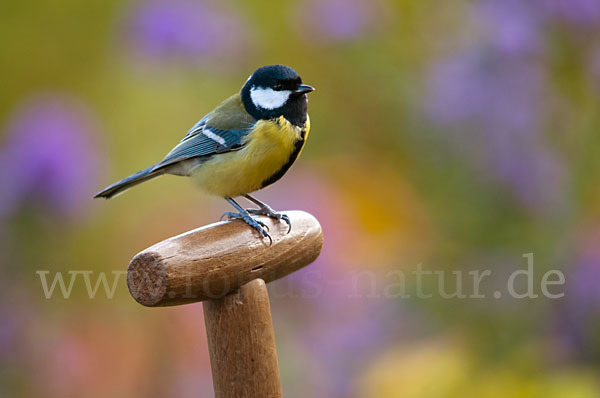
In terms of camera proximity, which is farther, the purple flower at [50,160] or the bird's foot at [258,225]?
the purple flower at [50,160]

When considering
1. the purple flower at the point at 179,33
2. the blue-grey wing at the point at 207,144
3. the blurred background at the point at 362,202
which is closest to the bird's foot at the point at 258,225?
the blue-grey wing at the point at 207,144

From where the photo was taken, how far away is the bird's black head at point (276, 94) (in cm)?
102

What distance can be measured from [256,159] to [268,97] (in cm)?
10

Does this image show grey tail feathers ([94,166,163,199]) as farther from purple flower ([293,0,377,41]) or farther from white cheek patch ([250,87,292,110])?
purple flower ([293,0,377,41])

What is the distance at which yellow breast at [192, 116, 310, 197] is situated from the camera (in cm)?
102

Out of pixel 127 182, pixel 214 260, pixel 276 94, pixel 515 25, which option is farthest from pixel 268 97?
pixel 515 25

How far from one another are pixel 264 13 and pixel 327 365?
1.36 metres

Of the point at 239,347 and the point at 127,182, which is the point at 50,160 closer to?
the point at 127,182

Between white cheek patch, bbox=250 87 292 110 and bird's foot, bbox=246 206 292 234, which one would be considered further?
white cheek patch, bbox=250 87 292 110

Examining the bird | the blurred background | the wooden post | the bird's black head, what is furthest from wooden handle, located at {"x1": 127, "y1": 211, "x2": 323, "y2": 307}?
the blurred background

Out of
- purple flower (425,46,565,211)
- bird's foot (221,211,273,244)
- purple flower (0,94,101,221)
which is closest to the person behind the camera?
bird's foot (221,211,273,244)

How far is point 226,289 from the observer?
780 mm

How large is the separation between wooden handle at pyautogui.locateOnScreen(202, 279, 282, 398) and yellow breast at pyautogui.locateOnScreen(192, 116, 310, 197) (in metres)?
0.25

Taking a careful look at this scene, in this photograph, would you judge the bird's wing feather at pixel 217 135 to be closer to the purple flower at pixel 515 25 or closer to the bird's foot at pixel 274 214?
the bird's foot at pixel 274 214
